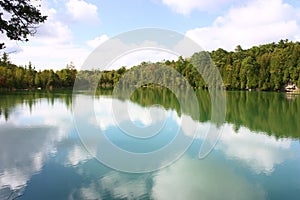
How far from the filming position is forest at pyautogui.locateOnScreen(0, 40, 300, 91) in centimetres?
3672

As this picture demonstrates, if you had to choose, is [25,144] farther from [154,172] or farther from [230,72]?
[230,72]

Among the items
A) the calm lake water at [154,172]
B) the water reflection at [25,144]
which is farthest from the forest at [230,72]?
the calm lake water at [154,172]

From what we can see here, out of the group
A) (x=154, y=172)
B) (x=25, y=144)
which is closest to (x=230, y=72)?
(x=25, y=144)

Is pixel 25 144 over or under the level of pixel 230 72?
under

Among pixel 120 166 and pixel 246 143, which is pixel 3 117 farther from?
pixel 246 143

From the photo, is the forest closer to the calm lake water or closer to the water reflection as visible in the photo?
the water reflection

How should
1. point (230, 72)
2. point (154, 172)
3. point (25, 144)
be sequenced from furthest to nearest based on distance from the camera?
1. point (230, 72)
2. point (25, 144)
3. point (154, 172)

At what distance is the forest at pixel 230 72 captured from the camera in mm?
36719

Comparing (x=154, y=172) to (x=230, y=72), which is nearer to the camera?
(x=154, y=172)

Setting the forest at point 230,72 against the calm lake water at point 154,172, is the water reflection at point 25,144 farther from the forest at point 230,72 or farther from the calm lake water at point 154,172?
the forest at point 230,72

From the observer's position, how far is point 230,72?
148 feet

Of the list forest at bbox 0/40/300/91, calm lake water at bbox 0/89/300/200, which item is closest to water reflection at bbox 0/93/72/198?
calm lake water at bbox 0/89/300/200

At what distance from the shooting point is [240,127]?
44.5ft

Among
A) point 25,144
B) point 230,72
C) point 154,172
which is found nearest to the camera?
point 154,172
